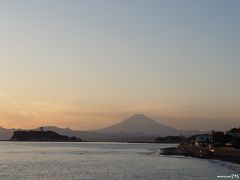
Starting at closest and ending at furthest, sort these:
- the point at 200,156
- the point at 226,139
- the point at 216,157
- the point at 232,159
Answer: the point at 232,159
the point at 216,157
the point at 200,156
the point at 226,139

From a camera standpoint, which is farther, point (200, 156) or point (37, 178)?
point (200, 156)

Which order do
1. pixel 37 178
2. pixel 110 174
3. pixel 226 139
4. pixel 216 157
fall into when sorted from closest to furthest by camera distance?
pixel 37 178 → pixel 110 174 → pixel 216 157 → pixel 226 139

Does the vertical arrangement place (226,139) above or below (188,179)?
above

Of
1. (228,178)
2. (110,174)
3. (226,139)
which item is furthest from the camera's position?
(226,139)

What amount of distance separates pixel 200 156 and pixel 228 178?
52.6m

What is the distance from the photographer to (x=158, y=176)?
52406 millimetres

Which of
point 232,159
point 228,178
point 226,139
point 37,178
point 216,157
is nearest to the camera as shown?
point 228,178

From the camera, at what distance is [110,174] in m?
55.2

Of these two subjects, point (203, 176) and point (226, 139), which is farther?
point (226, 139)

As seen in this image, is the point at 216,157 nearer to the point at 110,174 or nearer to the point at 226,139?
the point at 110,174

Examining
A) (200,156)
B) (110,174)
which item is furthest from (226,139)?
(110,174)

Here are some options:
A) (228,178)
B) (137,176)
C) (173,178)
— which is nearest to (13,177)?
(137,176)

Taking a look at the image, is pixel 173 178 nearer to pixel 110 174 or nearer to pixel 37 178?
pixel 110 174

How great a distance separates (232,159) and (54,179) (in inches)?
1485
